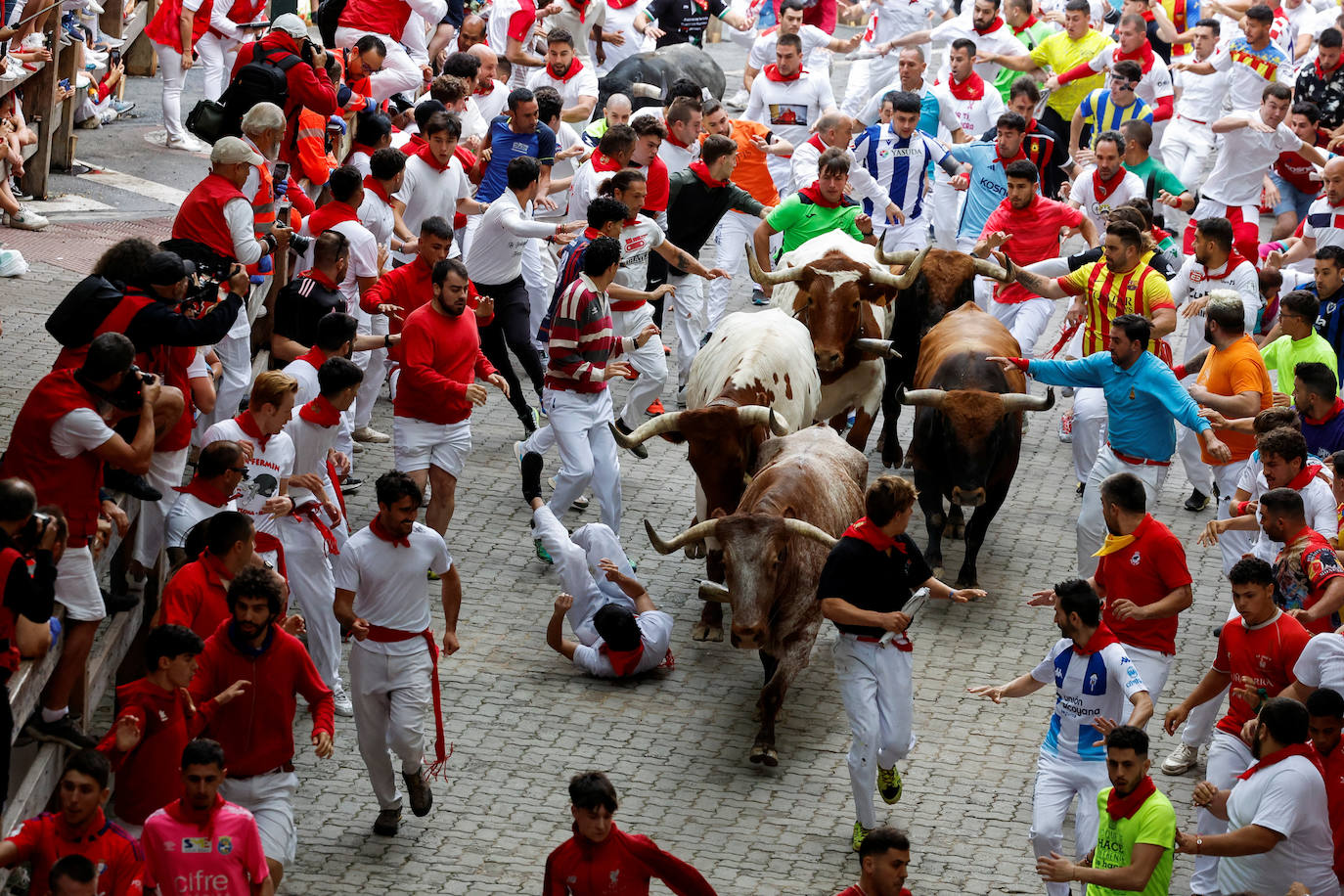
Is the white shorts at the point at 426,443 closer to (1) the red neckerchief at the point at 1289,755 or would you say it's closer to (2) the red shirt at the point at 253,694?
(2) the red shirt at the point at 253,694

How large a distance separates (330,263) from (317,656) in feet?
8.92

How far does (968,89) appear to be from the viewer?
18.8 metres

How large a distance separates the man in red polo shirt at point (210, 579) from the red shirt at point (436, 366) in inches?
108

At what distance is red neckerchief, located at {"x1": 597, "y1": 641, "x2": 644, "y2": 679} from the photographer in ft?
34.3

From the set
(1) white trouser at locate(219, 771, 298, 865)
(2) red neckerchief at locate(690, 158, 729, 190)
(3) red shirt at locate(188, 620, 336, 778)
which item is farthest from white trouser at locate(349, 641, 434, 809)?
(2) red neckerchief at locate(690, 158, 729, 190)

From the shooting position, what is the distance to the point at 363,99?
1529cm

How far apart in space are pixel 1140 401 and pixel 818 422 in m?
3.14

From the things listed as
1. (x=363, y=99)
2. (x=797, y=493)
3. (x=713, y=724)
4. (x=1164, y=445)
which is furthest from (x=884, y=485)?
(x=363, y=99)

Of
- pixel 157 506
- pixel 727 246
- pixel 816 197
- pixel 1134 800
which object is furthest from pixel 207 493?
pixel 727 246

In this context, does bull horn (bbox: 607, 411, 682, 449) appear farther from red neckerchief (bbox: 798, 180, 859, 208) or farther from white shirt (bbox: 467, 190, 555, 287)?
red neckerchief (bbox: 798, 180, 859, 208)

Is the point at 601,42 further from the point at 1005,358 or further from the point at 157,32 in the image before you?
the point at 1005,358

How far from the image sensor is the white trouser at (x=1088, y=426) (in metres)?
12.5

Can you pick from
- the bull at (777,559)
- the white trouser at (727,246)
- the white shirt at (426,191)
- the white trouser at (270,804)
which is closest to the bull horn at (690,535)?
the bull at (777,559)

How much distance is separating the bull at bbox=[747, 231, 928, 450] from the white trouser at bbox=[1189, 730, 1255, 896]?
16.3 feet
